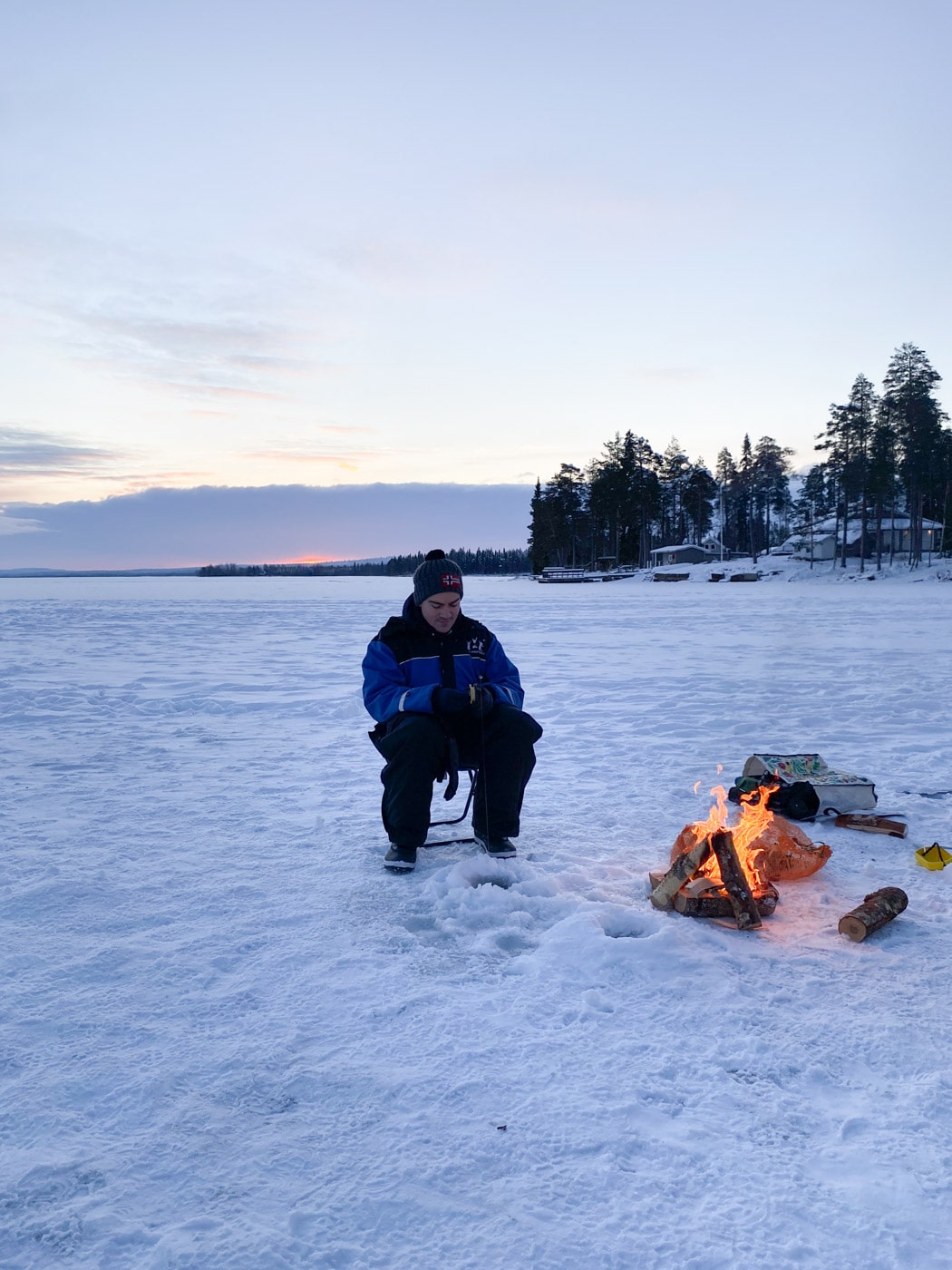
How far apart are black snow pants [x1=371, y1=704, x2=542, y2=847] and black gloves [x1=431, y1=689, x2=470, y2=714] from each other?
0.40ft

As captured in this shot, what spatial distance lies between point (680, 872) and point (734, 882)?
0.75 feet

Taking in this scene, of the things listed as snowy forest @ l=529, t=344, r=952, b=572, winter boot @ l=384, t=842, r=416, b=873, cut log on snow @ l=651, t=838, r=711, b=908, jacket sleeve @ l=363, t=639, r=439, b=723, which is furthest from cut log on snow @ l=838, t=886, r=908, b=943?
snowy forest @ l=529, t=344, r=952, b=572

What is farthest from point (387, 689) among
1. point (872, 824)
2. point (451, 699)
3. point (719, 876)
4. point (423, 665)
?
point (872, 824)

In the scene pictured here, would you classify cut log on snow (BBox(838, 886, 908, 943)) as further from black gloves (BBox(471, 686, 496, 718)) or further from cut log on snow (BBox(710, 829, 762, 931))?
black gloves (BBox(471, 686, 496, 718))

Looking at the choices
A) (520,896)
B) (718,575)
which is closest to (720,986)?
(520,896)

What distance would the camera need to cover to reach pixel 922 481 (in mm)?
54625

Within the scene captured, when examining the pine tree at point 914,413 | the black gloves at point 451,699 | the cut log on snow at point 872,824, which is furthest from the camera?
the pine tree at point 914,413

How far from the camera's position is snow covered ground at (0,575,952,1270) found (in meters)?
1.78

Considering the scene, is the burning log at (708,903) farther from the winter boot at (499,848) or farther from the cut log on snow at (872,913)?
the winter boot at (499,848)

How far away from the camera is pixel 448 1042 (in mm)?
2455

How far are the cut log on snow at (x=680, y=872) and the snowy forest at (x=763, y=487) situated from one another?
→ 52.6 metres

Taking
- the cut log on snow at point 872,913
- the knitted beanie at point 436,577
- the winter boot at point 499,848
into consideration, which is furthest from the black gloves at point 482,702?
the cut log on snow at point 872,913

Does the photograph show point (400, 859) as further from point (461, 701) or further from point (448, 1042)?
point (448, 1042)

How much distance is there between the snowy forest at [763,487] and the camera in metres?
51.8
